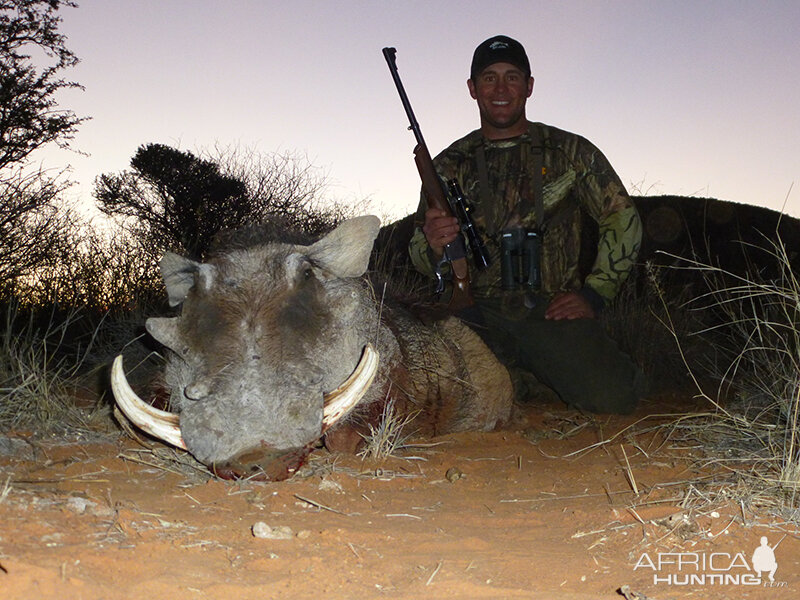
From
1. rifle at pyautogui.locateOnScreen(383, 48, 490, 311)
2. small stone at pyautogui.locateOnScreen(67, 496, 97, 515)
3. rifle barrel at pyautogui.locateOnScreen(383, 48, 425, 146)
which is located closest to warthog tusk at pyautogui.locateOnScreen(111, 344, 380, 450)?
small stone at pyautogui.locateOnScreen(67, 496, 97, 515)

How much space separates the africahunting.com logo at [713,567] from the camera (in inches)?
78.6

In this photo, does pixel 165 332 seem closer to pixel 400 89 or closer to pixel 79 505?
pixel 79 505

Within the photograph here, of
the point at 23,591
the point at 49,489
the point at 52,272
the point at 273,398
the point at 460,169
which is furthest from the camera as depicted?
the point at 52,272

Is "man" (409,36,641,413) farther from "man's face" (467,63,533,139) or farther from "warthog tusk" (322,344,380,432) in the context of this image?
"warthog tusk" (322,344,380,432)

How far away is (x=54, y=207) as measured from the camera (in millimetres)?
7695

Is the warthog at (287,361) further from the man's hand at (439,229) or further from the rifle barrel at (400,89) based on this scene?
the rifle barrel at (400,89)

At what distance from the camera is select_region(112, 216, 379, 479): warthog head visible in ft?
8.25

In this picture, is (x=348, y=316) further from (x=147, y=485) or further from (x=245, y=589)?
(x=245, y=589)

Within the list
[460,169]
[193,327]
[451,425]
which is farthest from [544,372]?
[193,327]

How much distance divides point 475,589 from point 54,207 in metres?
7.06

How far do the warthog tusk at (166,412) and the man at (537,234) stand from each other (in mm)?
2197

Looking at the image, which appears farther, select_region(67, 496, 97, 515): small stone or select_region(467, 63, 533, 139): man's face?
select_region(467, 63, 533, 139): man's face

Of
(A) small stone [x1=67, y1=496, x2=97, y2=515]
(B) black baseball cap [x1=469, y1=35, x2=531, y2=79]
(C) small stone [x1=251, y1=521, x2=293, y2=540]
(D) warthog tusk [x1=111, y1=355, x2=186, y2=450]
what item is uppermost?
(B) black baseball cap [x1=469, y1=35, x2=531, y2=79]

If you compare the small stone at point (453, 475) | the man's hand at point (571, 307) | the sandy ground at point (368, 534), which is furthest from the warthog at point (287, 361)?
the man's hand at point (571, 307)
